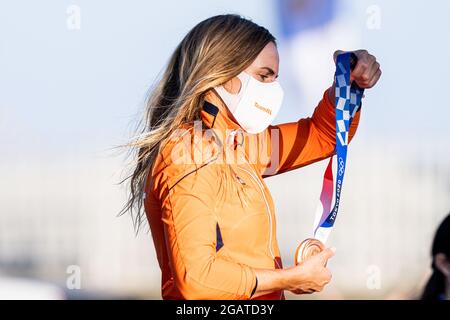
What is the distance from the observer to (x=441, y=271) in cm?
370

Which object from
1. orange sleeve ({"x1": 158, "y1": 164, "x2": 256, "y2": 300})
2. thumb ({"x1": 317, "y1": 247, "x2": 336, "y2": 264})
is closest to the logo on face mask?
orange sleeve ({"x1": 158, "y1": 164, "x2": 256, "y2": 300})

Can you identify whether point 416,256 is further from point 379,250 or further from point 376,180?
point 376,180

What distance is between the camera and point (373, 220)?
748 cm

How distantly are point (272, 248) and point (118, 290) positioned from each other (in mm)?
3994

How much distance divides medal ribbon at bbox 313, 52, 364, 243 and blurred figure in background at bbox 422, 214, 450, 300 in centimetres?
66

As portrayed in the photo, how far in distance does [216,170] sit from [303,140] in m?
0.66

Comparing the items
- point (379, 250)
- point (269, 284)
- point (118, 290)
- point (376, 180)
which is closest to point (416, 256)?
point (379, 250)

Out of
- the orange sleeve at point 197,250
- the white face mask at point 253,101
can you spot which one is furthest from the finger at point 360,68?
the orange sleeve at point 197,250

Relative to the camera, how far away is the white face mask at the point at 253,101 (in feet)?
9.85

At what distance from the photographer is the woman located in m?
2.74

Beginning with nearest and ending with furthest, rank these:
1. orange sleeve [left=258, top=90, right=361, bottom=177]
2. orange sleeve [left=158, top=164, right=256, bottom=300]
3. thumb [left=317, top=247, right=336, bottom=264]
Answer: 1. orange sleeve [left=158, top=164, right=256, bottom=300]
2. thumb [left=317, top=247, right=336, bottom=264]
3. orange sleeve [left=258, top=90, right=361, bottom=177]

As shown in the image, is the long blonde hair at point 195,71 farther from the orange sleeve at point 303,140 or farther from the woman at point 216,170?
the orange sleeve at point 303,140

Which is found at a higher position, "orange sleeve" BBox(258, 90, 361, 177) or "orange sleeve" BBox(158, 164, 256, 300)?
"orange sleeve" BBox(258, 90, 361, 177)

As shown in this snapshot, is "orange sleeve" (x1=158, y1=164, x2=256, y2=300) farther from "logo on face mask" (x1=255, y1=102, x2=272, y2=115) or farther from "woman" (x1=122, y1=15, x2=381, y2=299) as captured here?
"logo on face mask" (x1=255, y1=102, x2=272, y2=115)
